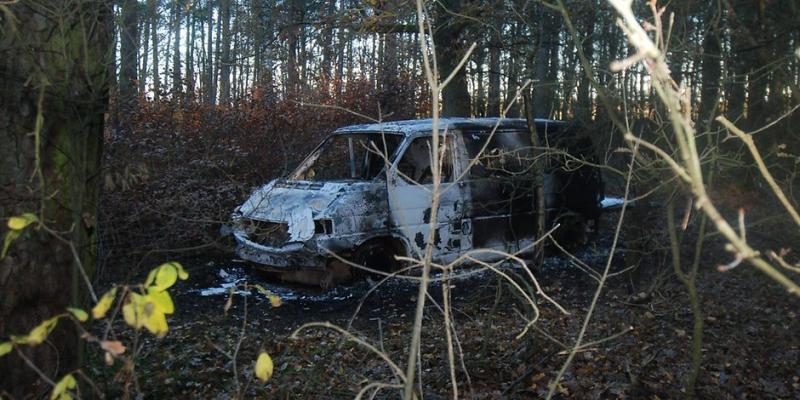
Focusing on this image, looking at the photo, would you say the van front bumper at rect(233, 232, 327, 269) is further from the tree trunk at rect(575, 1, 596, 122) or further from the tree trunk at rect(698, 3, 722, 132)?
the tree trunk at rect(698, 3, 722, 132)

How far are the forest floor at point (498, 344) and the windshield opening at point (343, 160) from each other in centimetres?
141

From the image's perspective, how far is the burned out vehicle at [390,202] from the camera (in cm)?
736

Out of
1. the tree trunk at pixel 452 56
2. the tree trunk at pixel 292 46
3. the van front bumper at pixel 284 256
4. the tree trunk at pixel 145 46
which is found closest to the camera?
the tree trunk at pixel 145 46

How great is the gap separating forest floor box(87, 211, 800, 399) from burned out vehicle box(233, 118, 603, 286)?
0.48 meters

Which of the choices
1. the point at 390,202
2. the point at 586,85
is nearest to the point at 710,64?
the point at 586,85

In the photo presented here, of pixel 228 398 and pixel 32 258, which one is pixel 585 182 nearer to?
pixel 228 398

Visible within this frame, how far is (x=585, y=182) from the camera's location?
970 centimetres

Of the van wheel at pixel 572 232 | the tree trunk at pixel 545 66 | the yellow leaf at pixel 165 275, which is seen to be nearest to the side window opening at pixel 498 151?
the tree trunk at pixel 545 66

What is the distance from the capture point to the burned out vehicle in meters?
7.36

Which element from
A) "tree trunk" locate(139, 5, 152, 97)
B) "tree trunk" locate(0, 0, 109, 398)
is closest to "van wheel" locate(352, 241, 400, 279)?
"tree trunk" locate(139, 5, 152, 97)

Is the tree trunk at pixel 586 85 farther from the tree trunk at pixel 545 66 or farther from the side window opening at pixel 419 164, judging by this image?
the side window opening at pixel 419 164

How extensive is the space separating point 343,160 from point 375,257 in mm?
1431

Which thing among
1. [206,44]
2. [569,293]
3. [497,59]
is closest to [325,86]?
[497,59]

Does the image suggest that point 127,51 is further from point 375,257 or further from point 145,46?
point 375,257
